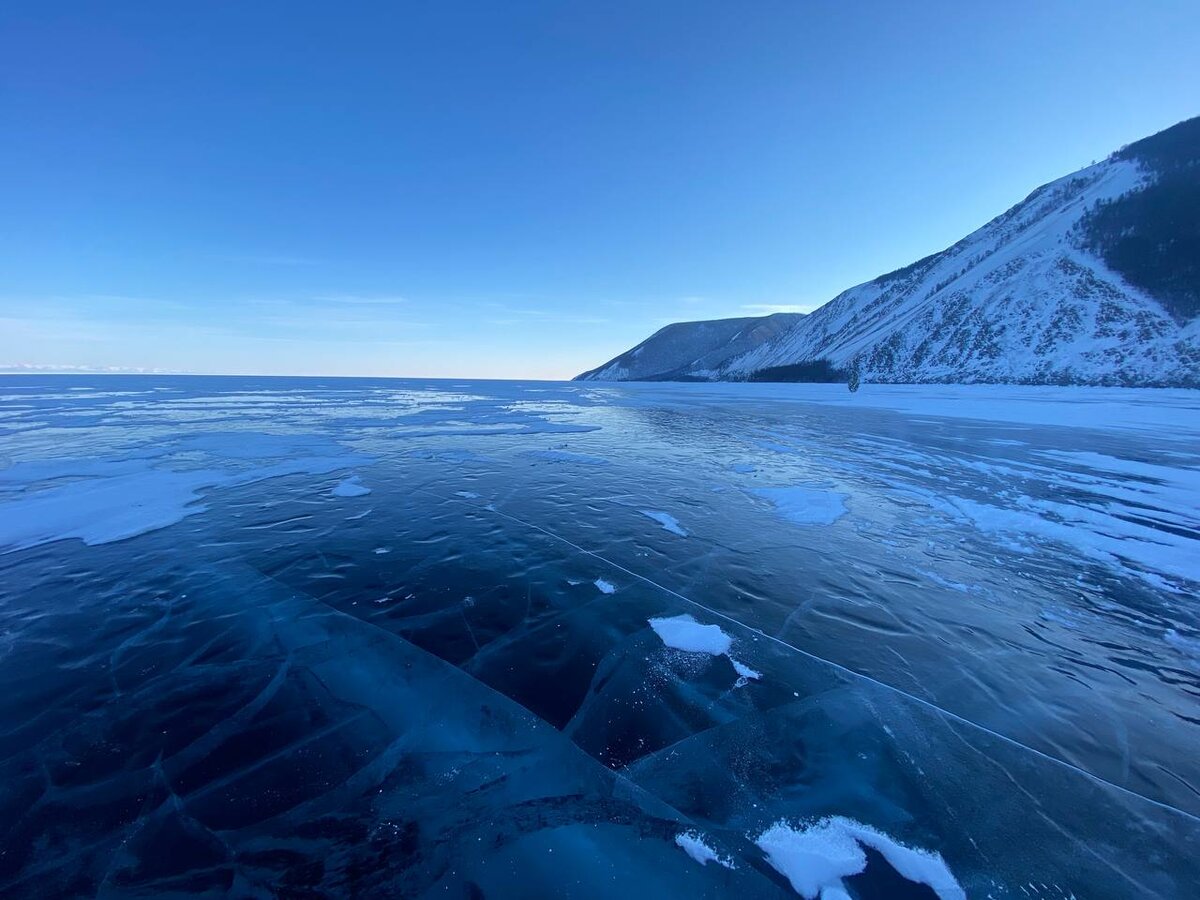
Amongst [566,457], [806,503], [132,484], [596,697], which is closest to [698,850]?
[596,697]

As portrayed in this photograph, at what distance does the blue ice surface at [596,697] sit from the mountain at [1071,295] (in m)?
78.7

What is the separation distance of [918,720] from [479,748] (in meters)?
4.20

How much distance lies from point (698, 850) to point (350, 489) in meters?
11.1

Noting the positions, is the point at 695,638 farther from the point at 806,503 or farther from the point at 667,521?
the point at 806,503

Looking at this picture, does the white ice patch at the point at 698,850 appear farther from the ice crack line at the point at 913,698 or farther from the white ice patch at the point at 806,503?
the white ice patch at the point at 806,503

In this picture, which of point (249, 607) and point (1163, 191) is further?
point (1163, 191)

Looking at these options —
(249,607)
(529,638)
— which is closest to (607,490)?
(529,638)

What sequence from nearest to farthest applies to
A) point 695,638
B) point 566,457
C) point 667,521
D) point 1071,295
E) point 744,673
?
point 744,673
point 695,638
point 667,521
point 566,457
point 1071,295

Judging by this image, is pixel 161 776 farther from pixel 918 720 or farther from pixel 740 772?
pixel 918 720

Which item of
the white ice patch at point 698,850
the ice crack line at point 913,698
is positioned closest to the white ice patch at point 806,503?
the ice crack line at point 913,698

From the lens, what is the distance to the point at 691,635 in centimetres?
565

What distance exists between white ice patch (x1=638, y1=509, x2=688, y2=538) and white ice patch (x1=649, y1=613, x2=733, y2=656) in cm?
296

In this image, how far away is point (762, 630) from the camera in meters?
5.73

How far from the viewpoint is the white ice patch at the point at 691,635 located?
17.7ft
